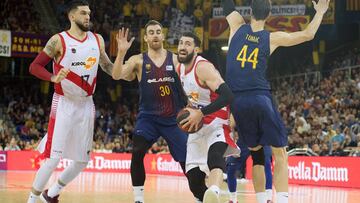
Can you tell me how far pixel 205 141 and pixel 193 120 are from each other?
0.62m

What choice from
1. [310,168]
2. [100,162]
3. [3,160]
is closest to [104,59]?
[310,168]

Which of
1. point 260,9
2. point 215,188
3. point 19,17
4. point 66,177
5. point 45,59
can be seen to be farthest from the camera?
point 19,17

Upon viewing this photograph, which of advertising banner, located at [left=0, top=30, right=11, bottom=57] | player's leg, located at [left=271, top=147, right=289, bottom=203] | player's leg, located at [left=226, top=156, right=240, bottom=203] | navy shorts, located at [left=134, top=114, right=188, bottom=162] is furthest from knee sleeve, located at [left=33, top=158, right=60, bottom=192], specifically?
advertising banner, located at [left=0, top=30, right=11, bottom=57]

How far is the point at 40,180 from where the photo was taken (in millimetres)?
8625

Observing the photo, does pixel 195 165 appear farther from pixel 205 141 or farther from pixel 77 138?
pixel 77 138

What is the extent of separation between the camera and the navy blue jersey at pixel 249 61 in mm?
8391

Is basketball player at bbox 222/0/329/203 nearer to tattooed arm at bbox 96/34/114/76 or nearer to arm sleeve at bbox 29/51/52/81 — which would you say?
tattooed arm at bbox 96/34/114/76

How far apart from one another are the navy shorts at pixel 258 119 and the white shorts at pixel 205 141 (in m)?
0.25

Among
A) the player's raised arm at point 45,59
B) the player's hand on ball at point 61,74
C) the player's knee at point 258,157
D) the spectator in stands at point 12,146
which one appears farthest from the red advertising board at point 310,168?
the player's hand on ball at point 61,74

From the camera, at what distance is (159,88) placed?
8.88m

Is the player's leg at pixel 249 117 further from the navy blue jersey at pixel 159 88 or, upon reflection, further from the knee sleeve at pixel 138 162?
the knee sleeve at pixel 138 162

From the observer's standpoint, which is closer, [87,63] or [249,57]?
[249,57]

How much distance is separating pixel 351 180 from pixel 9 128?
16.2 m

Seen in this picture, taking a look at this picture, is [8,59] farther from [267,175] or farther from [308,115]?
[267,175]
